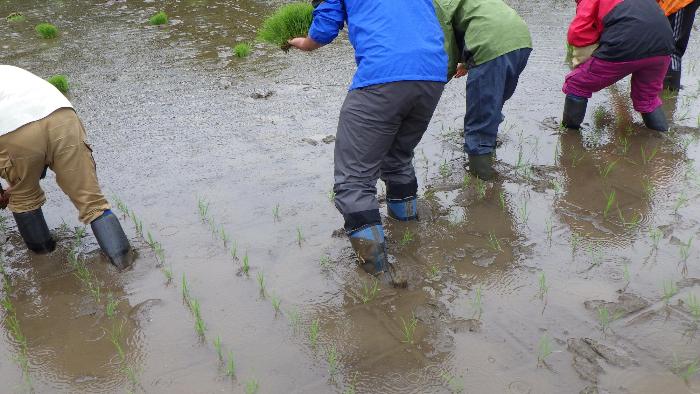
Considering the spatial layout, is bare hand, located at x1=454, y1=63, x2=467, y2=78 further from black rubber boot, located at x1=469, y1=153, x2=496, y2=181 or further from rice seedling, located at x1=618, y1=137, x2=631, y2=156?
rice seedling, located at x1=618, y1=137, x2=631, y2=156

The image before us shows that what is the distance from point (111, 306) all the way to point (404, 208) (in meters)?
1.87

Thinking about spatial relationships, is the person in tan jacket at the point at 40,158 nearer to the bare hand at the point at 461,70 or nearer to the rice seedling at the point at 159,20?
the bare hand at the point at 461,70

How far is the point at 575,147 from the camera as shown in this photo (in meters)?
5.14

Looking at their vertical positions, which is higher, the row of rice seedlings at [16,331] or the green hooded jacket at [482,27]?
the green hooded jacket at [482,27]

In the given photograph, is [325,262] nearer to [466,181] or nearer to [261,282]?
[261,282]

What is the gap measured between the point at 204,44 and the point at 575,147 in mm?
5589

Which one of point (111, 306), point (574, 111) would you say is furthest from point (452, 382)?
point (574, 111)

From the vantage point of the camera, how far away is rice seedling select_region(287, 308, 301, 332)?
10.3 feet

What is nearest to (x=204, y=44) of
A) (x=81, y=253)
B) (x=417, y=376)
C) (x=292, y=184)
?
(x=292, y=184)

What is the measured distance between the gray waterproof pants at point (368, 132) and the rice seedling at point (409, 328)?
608 millimetres

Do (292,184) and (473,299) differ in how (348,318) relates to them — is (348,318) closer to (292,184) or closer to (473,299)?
(473,299)

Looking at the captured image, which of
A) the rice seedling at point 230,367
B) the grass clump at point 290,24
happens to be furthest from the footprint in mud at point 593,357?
the grass clump at point 290,24

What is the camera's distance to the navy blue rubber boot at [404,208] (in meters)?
4.05

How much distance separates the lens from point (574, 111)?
533 centimetres
